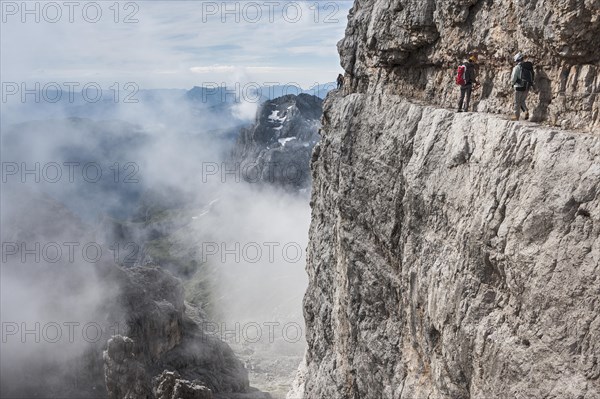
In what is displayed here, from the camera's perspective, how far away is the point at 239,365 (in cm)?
9025

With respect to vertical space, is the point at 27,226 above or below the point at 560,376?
below

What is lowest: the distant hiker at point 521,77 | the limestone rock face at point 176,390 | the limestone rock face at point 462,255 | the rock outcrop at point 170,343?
the rock outcrop at point 170,343

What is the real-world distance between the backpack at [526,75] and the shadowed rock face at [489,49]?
0.75 m

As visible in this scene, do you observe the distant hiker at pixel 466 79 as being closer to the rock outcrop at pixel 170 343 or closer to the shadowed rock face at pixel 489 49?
the shadowed rock face at pixel 489 49

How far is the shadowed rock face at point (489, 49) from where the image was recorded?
59.5 ft

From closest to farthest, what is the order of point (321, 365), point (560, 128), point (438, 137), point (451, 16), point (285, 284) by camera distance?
1. point (560, 128)
2. point (438, 137)
3. point (451, 16)
4. point (321, 365)
5. point (285, 284)

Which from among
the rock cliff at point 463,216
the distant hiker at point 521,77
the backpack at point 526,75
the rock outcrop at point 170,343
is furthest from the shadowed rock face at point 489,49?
the rock outcrop at point 170,343

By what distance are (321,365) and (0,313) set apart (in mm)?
77913

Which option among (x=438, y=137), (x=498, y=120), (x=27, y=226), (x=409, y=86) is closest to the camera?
(x=498, y=120)

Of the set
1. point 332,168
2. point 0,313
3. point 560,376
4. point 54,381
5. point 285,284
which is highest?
point 332,168

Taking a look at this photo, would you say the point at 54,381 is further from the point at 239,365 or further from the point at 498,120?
the point at 498,120


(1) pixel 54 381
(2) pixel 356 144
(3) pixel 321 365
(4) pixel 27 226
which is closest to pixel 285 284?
(4) pixel 27 226

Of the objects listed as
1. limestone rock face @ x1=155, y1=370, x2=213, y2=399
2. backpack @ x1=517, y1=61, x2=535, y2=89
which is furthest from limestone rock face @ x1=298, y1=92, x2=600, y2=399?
limestone rock face @ x1=155, y1=370, x2=213, y2=399

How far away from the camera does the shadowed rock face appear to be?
1812 centimetres
